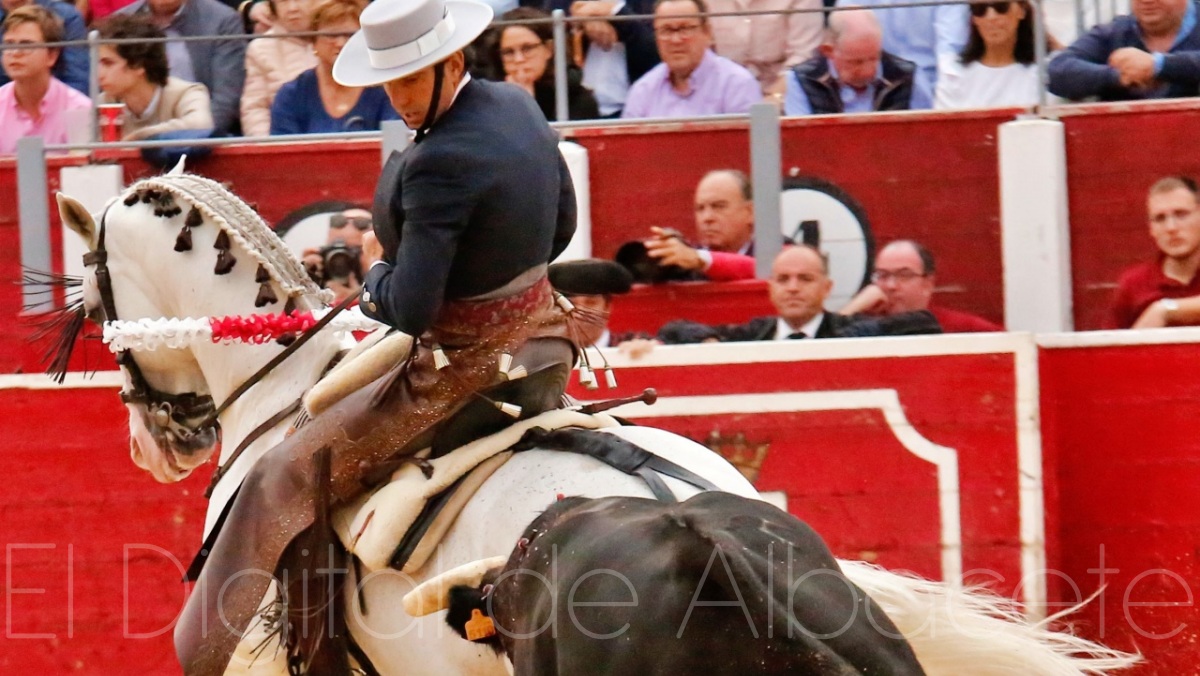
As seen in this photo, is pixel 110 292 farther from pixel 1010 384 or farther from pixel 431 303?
pixel 1010 384

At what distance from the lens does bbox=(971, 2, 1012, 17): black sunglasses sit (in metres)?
6.51

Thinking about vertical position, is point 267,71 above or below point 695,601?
above

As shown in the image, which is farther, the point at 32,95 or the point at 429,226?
the point at 32,95

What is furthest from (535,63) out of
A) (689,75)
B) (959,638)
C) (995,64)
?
(959,638)

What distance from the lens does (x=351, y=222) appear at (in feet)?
21.3

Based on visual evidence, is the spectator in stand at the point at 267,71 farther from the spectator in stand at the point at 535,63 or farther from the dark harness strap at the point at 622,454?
the dark harness strap at the point at 622,454

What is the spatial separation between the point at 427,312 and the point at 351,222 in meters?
2.87

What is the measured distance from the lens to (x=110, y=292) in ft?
14.8

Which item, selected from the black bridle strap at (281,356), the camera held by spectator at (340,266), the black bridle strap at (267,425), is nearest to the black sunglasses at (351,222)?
the camera held by spectator at (340,266)

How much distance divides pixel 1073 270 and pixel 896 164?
78cm

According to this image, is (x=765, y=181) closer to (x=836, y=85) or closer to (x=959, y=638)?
(x=836, y=85)

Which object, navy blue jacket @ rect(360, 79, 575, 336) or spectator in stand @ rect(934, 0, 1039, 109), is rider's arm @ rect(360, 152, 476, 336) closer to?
navy blue jacket @ rect(360, 79, 575, 336)

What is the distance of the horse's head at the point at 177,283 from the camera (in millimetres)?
4398

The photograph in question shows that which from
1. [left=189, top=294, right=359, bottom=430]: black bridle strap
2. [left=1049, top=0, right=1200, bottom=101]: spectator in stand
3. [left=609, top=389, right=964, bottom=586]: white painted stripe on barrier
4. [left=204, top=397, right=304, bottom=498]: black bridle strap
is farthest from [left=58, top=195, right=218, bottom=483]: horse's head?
[left=1049, top=0, right=1200, bottom=101]: spectator in stand
